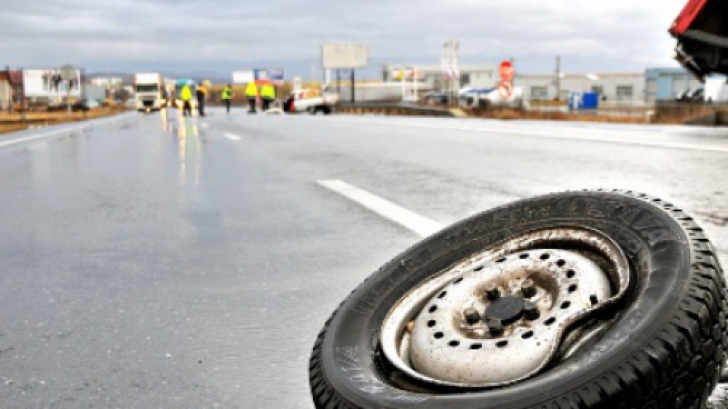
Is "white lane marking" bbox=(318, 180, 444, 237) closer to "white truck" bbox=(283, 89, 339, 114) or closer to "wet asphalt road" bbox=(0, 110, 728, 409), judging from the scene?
"wet asphalt road" bbox=(0, 110, 728, 409)

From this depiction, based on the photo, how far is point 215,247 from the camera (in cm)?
464

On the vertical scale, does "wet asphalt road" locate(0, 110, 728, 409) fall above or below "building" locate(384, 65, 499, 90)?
below

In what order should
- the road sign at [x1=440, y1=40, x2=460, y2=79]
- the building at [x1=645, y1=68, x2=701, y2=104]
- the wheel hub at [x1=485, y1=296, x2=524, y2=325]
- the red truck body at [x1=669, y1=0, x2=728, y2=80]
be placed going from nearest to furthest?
1. the wheel hub at [x1=485, y1=296, x2=524, y2=325]
2. the red truck body at [x1=669, y1=0, x2=728, y2=80]
3. the road sign at [x1=440, y1=40, x2=460, y2=79]
4. the building at [x1=645, y1=68, x2=701, y2=104]

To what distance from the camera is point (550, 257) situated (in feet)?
7.59

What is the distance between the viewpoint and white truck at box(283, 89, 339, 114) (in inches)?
1800

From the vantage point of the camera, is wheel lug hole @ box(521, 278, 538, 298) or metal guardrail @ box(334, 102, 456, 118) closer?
wheel lug hole @ box(521, 278, 538, 298)

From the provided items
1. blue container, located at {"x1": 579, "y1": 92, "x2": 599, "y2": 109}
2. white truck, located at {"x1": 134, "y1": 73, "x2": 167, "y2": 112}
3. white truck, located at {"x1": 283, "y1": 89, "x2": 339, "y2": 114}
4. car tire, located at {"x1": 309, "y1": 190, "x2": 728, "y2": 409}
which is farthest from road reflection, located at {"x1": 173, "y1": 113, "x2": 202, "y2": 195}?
blue container, located at {"x1": 579, "y1": 92, "x2": 599, "y2": 109}

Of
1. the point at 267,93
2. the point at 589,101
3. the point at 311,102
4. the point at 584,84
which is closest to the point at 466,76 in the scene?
the point at 584,84

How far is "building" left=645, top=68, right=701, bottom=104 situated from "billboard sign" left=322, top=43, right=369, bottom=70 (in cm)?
3066

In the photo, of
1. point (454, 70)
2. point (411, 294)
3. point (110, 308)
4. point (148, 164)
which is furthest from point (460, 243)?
point (454, 70)

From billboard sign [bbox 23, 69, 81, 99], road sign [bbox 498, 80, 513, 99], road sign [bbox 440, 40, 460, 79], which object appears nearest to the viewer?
road sign [bbox 498, 80, 513, 99]

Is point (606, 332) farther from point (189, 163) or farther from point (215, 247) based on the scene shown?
point (189, 163)

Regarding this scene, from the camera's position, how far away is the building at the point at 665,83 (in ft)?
269

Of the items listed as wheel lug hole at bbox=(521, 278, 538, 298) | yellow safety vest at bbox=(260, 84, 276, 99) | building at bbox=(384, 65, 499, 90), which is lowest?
wheel lug hole at bbox=(521, 278, 538, 298)
